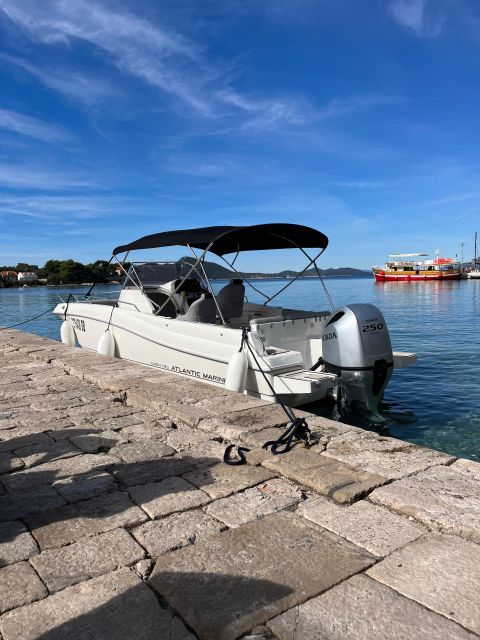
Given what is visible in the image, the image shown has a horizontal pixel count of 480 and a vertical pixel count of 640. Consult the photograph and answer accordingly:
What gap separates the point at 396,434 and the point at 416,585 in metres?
4.57

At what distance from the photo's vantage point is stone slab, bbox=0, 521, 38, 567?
229cm

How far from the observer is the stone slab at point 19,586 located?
6.41 feet

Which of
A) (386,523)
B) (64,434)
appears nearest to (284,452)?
(386,523)

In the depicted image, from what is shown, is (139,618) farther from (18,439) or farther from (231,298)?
(231,298)

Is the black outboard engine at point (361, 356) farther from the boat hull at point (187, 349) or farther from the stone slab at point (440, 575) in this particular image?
the stone slab at point (440, 575)

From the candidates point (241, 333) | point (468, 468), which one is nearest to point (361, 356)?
point (241, 333)

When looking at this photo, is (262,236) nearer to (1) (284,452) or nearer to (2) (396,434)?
(2) (396,434)

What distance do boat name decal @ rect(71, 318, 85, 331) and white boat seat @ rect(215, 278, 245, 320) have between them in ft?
12.8

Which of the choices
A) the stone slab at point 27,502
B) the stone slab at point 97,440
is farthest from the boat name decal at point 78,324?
the stone slab at point 27,502

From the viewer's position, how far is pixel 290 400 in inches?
244

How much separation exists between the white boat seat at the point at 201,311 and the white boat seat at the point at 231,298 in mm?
420

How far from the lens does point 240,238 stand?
7.98 metres

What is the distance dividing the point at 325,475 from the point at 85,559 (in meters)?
1.51

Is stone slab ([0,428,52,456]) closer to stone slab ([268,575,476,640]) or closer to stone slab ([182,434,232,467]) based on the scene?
stone slab ([182,434,232,467])
